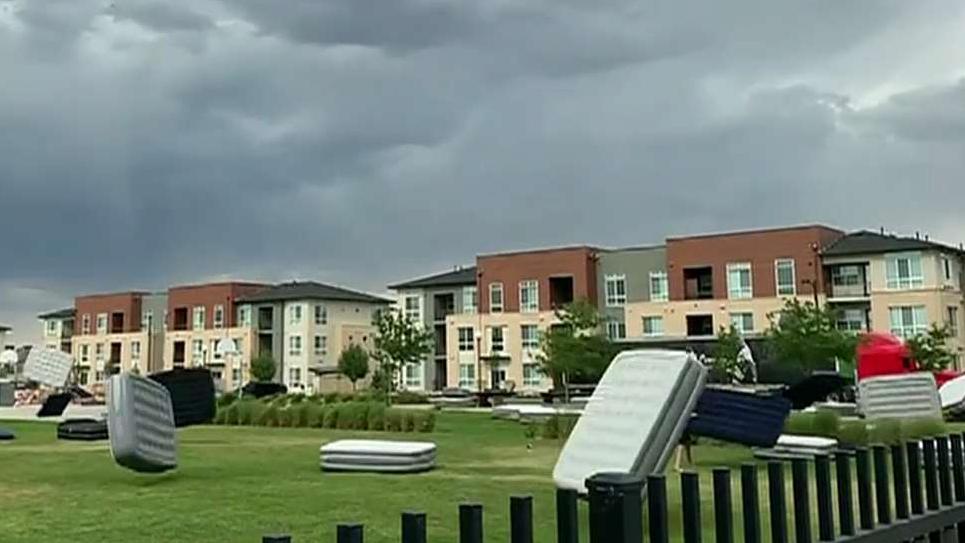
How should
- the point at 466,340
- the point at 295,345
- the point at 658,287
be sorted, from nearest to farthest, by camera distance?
the point at 658,287, the point at 466,340, the point at 295,345

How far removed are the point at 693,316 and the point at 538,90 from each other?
146ft

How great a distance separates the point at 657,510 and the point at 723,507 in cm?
44

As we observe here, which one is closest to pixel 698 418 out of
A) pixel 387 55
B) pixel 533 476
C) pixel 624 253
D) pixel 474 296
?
pixel 533 476

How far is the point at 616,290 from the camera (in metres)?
66.8

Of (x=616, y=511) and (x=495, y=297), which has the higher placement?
(x=495, y=297)

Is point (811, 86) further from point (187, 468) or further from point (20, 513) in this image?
point (20, 513)

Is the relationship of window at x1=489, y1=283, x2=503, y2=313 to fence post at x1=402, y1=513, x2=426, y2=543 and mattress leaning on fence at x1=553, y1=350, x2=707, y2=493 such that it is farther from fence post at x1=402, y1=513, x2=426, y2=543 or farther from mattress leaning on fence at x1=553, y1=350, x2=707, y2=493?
fence post at x1=402, y1=513, x2=426, y2=543

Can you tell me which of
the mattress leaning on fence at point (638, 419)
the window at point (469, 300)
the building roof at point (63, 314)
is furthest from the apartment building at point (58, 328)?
the mattress leaning on fence at point (638, 419)

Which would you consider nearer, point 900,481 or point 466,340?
point 900,481

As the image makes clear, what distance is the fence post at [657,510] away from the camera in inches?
101

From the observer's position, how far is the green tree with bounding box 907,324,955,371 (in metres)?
47.7

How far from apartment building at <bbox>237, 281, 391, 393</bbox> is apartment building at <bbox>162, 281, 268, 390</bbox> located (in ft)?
2.30

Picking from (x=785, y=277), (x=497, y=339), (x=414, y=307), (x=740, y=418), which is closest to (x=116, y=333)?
(x=414, y=307)

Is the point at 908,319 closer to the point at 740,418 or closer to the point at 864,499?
the point at 740,418
